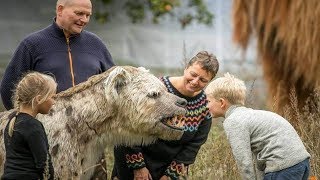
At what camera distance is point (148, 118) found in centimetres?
538

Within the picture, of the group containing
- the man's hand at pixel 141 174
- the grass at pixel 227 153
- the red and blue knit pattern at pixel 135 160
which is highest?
the red and blue knit pattern at pixel 135 160

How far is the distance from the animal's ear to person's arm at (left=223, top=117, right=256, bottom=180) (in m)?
0.76

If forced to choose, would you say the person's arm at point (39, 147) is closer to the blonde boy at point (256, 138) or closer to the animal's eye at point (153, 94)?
the animal's eye at point (153, 94)

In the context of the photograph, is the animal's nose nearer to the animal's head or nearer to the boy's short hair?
the animal's head

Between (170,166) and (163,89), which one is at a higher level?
(163,89)

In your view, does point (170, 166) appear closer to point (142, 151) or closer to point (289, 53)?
point (142, 151)

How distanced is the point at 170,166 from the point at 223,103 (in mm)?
587

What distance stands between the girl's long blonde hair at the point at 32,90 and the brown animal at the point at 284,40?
3.60m

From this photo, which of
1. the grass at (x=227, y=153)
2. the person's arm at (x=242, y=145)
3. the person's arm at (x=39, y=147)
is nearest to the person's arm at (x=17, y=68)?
the person's arm at (x=39, y=147)

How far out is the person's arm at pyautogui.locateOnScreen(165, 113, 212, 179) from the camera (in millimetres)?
6047

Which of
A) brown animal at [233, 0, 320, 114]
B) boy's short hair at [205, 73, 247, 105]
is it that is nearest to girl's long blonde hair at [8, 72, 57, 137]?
boy's short hair at [205, 73, 247, 105]

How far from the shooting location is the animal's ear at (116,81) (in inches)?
209

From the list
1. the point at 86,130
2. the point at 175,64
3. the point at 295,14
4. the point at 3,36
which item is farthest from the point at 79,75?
the point at 175,64

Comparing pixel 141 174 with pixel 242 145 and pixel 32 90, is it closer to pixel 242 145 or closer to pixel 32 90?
pixel 242 145
